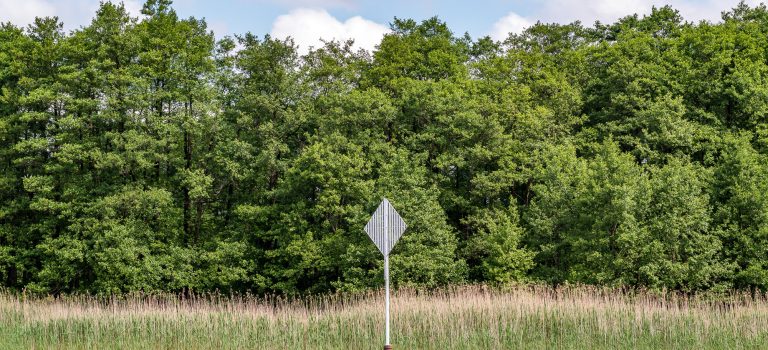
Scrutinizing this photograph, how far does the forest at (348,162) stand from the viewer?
2853 cm

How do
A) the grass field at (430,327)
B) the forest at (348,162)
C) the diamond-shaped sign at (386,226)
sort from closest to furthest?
the diamond-shaped sign at (386,226), the grass field at (430,327), the forest at (348,162)

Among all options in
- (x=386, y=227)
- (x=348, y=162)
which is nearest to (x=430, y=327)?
(x=386, y=227)

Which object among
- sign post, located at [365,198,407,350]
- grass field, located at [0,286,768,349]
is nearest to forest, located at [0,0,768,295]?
grass field, located at [0,286,768,349]

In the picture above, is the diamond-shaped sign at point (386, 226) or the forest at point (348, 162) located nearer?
the diamond-shaped sign at point (386, 226)

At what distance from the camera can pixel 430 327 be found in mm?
14836

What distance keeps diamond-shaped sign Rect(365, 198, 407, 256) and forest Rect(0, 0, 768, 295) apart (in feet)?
49.2

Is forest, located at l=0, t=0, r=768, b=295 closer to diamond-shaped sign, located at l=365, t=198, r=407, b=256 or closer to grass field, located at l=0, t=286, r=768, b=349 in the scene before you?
grass field, located at l=0, t=286, r=768, b=349

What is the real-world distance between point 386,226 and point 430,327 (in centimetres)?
313

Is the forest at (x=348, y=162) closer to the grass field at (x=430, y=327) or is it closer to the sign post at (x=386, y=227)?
the grass field at (x=430, y=327)

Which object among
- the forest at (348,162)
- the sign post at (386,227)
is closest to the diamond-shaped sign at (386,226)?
the sign post at (386,227)

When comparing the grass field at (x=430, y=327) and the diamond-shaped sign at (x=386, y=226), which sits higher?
the diamond-shaped sign at (x=386, y=226)

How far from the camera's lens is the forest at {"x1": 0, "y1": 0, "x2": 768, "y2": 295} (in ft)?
93.6

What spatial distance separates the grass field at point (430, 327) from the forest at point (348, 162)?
11.6 metres

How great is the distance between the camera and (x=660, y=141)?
32.6 m
